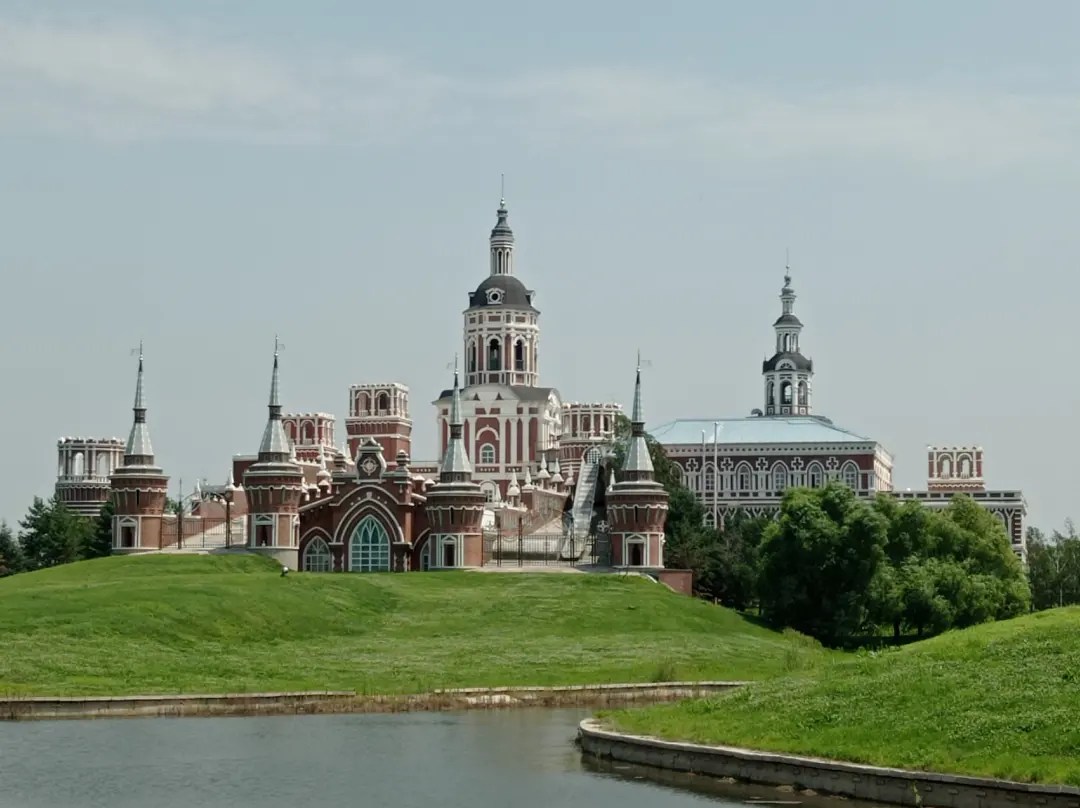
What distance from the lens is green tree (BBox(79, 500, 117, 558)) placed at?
4218 inches

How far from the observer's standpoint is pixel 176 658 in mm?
58469

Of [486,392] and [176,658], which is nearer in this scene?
[176,658]

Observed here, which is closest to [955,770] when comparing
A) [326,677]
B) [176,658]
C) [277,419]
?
[326,677]

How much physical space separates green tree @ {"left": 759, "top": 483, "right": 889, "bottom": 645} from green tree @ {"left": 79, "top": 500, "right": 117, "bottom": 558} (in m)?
37.3

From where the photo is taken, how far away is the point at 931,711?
36125mm

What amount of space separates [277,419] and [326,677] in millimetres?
38330

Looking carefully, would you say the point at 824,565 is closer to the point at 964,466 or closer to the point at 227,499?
the point at 227,499

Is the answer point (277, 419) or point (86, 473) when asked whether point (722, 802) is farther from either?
point (86, 473)

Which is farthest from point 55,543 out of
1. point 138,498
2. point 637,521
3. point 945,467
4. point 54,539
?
point 945,467

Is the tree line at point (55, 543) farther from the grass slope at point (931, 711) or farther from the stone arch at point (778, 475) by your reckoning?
the grass slope at point (931, 711)

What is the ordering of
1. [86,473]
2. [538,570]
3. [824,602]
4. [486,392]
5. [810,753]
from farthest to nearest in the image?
[86,473], [486,392], [538,570], [824,602], [810,753]

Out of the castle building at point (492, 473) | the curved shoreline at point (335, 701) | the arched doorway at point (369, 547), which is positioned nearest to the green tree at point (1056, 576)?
the castle building at point (492, 473)

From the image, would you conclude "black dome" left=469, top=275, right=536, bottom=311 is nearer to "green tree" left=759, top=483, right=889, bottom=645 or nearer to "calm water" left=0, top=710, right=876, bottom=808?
"green tree" left=759, top=483, right=889, bottom=645

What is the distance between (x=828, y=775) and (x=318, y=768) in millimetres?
9781
